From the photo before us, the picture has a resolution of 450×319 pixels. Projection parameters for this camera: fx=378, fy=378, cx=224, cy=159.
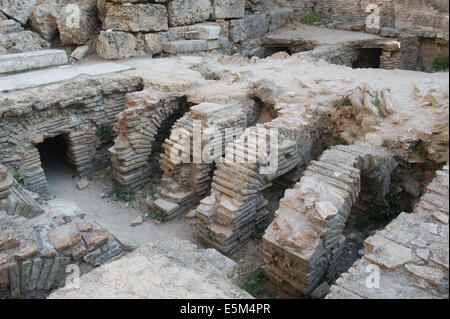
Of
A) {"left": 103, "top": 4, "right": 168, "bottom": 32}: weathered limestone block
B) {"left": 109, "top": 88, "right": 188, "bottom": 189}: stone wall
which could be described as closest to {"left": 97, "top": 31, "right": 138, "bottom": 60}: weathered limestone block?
{"left": 103, "top": 4, "right": 168, "bottom": 32}: weathered limestone block

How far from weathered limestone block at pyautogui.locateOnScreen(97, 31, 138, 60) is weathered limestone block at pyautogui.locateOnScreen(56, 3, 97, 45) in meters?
0.48

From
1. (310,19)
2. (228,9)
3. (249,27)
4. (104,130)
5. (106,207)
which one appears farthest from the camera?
(310,19)

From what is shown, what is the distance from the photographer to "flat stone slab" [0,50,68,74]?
7055 mm

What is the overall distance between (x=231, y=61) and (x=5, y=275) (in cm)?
679

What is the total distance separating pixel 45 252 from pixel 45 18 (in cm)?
701

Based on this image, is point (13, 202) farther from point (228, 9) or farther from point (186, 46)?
point (228, 9)

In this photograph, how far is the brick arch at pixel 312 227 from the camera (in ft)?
12.4

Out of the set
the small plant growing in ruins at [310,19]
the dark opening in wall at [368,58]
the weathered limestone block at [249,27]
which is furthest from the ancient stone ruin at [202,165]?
the small plant growing in ruins at [310,19]

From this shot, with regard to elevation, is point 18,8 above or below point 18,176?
above

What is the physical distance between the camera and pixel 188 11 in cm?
954

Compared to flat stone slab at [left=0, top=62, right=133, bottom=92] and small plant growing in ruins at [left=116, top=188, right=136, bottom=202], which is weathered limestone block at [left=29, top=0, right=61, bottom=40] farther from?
small plant growing in ruins at [left=116, top=188, right=136, bottom=202]

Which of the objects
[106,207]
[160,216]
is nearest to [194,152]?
[160,216]
